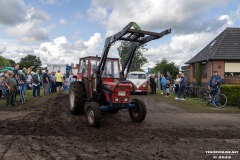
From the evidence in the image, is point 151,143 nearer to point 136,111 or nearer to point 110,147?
point 110,147

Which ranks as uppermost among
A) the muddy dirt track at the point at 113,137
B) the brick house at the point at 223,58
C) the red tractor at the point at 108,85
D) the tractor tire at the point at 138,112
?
the brick house at the point at 223,58

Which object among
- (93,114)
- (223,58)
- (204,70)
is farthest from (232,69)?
(93,114)

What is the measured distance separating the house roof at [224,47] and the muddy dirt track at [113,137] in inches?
641

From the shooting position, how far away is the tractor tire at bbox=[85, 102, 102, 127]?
26.2 feet

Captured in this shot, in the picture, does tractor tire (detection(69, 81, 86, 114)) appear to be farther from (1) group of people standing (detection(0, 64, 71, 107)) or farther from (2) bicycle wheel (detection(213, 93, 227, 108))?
(2) bicycle wheel (detection(213, 93, 227, 108))

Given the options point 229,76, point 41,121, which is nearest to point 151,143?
point 41,121

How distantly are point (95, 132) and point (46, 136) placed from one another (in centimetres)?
132

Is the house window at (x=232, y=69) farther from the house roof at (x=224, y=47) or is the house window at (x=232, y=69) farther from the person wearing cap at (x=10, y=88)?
the person wearing cap at (x=10, y=88)

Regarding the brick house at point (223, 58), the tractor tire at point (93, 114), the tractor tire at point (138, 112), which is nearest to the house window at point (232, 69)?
the brick house at point (223, 58)

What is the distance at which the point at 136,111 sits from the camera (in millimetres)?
9398

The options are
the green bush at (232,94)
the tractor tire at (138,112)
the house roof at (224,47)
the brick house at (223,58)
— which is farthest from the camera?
the house roof at (224,47)

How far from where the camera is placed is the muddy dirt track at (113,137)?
566cm

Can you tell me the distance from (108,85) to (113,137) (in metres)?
2.23

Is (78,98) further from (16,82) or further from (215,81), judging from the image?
(215,81)
